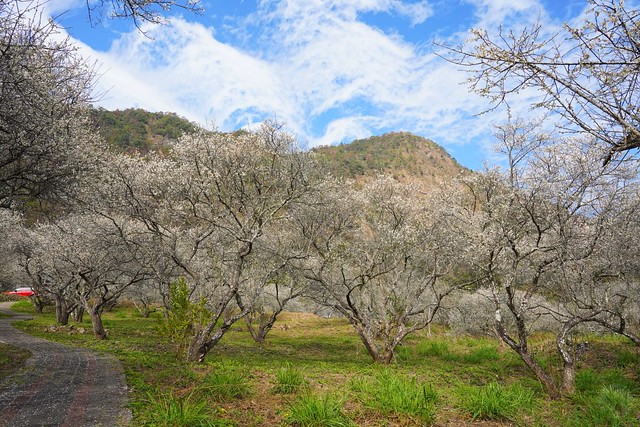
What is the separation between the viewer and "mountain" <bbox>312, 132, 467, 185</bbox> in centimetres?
9569

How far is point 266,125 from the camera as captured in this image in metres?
14.9

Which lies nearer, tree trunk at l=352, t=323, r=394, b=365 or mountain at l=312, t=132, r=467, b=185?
tree trunk at l=352, t=323, r=394, b=365

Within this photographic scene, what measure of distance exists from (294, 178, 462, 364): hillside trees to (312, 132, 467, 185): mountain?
65664 millimetres

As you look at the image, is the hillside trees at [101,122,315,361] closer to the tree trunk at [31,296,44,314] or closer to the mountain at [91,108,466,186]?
the tree trunk at [31,296,44,314]

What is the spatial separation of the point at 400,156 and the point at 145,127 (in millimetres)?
66875

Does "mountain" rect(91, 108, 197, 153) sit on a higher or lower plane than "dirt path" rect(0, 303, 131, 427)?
higher

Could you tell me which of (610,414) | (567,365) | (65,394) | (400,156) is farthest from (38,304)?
(400,156)

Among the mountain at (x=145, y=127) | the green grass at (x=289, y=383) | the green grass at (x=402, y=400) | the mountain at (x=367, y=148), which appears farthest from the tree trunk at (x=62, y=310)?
the mountain at (x=367, y=148)

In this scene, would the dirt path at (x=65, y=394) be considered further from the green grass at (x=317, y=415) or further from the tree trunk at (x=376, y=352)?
the tree trunk at (x=376, y=352)

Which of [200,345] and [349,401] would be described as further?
[200,345]

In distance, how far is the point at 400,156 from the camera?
4311 inches

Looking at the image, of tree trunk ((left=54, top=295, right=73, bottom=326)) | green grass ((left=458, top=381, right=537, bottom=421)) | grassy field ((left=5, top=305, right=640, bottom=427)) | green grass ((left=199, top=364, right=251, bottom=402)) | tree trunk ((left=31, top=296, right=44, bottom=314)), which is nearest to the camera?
grassy field ((left=5, top=305, right=640, bottom=427))

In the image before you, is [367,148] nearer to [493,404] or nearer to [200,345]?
[200,345]

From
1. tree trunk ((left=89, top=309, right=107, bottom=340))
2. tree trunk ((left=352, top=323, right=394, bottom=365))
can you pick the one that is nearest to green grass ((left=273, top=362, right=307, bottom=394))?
tree trunk ((left=352, top=323, right=394, bottom=365))
